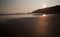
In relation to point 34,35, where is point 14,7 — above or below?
above

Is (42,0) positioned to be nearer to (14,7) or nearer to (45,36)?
(14,7)

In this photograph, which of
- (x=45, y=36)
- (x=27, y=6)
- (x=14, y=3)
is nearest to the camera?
(x=45, y=36)

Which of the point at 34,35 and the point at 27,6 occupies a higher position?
the point at 27,6

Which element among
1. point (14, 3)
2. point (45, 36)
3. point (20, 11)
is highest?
point (14, 3)

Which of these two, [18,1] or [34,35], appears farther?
[18,1]

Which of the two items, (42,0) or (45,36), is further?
(42,0)

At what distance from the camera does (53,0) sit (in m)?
2.82

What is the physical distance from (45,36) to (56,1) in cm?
149

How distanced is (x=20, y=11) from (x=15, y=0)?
0.35 meters

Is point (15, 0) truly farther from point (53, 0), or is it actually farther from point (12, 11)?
point (53, 0)

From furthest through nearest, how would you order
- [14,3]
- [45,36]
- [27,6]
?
[27,6]
[14,3]
[45,36]

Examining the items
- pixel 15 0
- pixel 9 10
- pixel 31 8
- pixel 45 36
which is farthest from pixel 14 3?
pixel 45 36

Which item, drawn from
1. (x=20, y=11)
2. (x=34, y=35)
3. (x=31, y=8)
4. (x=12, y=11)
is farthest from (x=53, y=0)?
(x=34, y=35)

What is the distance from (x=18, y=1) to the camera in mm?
2609
